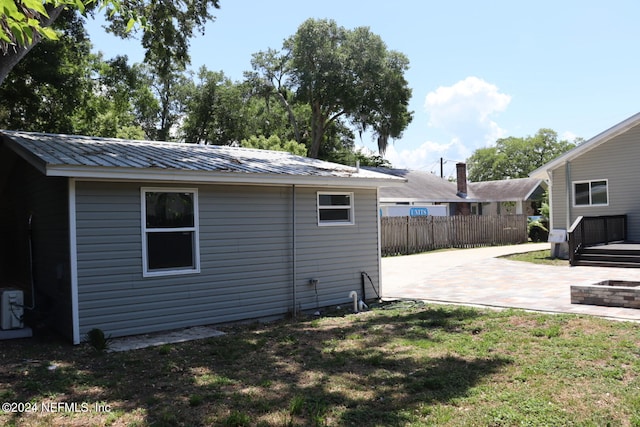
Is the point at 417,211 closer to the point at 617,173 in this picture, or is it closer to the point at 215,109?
the point at 617,173

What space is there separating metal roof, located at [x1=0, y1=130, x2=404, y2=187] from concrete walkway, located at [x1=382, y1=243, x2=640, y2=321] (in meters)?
2.70

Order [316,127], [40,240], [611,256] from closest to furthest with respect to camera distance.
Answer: [40,240], [611,256], [316,127]

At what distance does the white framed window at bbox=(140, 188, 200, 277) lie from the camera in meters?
7.72

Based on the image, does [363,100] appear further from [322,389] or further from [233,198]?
[322,389]

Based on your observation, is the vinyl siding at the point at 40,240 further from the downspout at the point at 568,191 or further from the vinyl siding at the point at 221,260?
the downspout at the point at 568,191

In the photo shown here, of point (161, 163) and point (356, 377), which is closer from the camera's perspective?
point (356, 377)

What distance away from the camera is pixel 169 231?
312 inches

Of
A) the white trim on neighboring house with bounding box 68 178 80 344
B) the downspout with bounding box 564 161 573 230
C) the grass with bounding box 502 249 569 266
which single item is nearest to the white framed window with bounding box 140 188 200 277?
the white trim on neighboring house with bounding box 68 178 80 344

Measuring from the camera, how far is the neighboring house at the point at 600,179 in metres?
16.6

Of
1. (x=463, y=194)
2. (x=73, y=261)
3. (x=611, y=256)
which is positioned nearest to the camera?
(x=73, y=261)

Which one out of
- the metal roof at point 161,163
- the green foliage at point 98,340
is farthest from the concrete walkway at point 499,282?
the green foliage at point 98,340

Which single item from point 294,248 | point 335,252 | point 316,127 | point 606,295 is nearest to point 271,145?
point 316,127

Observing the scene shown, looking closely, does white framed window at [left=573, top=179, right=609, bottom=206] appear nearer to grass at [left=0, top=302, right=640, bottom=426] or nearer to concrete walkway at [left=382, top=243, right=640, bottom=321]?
concrete walkway at [left=382, top=243, right=640, bottom=321]

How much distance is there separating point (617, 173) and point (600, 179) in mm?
538
